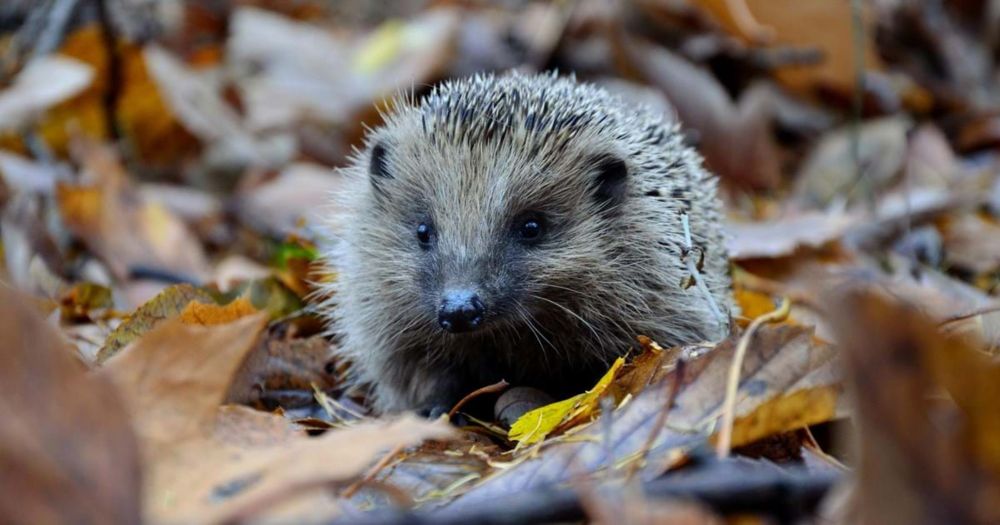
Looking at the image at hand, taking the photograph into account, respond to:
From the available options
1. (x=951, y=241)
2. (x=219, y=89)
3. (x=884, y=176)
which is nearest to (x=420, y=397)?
(x=951, y=241)

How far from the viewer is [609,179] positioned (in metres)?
3.66

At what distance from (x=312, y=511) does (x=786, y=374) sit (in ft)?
3.85

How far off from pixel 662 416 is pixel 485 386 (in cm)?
126

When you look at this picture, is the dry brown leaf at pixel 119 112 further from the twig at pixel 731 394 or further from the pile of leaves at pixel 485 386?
the twig at pixel 731 394

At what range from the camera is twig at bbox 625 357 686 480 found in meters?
2.19

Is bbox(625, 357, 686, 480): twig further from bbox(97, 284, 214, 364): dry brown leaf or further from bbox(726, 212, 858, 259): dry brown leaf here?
bbox(726, 212, 858, 259): dry brown leaf

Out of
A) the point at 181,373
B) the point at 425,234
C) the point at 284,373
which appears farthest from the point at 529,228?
the point at 181,373

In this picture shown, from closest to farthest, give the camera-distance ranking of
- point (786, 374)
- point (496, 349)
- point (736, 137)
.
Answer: point (786, 374)
point (496, 349)
point (736, 137)

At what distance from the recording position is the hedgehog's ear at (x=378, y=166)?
3822 mm

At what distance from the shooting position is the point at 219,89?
26.2 feet

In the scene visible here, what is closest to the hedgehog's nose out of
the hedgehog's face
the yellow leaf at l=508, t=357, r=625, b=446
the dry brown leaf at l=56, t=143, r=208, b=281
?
the hedgehog's face

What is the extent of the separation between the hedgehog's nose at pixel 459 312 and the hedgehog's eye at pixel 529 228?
0.44 m

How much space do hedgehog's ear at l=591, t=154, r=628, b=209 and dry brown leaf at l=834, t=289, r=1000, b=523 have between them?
2.15 m

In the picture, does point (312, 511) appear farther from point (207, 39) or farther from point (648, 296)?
point (207, 39)
